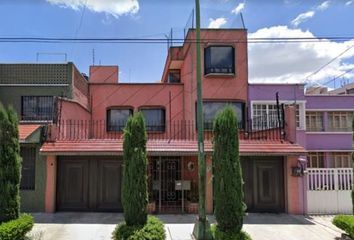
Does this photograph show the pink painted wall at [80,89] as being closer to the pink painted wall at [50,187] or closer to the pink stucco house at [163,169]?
the pink stucco house at [163,169]

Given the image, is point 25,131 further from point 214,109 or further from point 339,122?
point 339,122

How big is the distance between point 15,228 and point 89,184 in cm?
518

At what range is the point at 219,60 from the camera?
20.1m

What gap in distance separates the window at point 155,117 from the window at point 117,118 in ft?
3.31

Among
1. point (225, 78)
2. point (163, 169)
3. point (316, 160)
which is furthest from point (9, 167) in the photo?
point (316, 160)

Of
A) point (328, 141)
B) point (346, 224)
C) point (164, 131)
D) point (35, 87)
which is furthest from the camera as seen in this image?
point (328, 141)

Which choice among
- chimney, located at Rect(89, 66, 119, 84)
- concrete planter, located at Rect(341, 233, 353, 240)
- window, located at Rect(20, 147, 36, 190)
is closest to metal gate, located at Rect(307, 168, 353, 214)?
concrete planter, located at Rect(341, 233, 353, 240)

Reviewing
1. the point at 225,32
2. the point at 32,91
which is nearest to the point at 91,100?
the point at 32,91

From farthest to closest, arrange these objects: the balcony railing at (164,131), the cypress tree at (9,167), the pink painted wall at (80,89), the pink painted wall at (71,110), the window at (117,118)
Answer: the window at (117,118)
the pink painted wall at (80,89)
the pink painted wall at (71,110)
the balcony railing at (164,131)
the cypress tree at (9,167)

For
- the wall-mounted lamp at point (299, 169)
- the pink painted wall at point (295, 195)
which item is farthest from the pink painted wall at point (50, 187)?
the wall-mounted lamp at point (299, 169)

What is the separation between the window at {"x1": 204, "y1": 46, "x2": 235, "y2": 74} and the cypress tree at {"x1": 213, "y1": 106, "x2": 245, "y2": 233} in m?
11.2

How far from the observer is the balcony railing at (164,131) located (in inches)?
586

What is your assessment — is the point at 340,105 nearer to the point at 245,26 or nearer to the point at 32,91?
the point at 245,26

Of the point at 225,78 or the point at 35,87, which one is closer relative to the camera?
the point at 35,87
